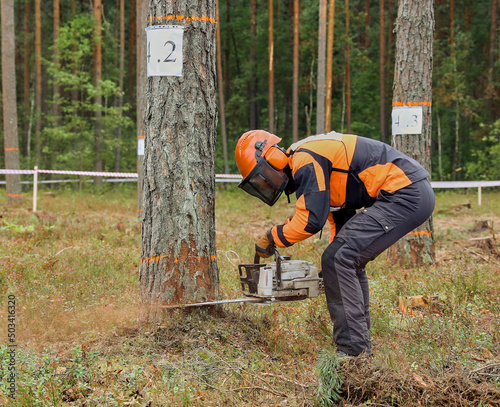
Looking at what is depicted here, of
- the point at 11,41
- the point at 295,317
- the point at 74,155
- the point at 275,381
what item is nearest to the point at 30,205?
the point at 11,41

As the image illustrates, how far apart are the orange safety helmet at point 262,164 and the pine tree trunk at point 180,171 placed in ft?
1.43

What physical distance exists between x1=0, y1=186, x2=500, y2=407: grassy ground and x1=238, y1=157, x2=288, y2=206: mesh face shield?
4.03 ft

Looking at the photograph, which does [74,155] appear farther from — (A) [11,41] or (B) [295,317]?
(B) [295,317]

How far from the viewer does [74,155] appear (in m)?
22.2

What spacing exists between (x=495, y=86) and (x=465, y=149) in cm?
460

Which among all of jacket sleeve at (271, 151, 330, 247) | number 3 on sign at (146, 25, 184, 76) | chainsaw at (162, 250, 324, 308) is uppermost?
number 3 on sign at (146, 25, 184, 76)

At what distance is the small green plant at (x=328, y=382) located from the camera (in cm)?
316

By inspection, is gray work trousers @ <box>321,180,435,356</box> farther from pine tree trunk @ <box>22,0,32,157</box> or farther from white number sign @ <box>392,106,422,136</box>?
pine tree trunk @ <box>22,0,32,157</box>

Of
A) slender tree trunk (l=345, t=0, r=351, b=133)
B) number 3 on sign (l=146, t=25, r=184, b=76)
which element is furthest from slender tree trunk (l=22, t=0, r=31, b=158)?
number 3 on sign (l=146, t=25, r=184, b=76)

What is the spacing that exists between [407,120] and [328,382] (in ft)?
17.2

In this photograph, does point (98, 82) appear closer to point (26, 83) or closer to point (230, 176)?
point (230, 176)

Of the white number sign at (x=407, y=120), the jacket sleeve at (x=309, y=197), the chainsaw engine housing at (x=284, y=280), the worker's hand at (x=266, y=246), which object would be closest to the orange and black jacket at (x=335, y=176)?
the jacket sleeve at (x=309, y=197)

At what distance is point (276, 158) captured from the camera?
398 cm

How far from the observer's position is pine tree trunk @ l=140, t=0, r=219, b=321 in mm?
4223
